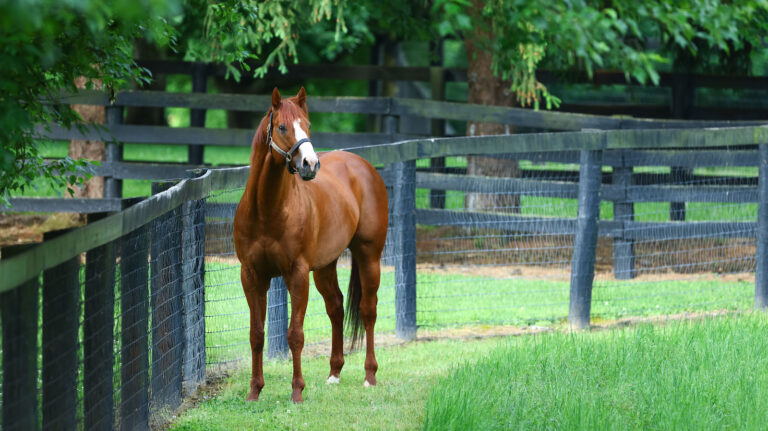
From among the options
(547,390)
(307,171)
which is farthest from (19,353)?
(547,390)

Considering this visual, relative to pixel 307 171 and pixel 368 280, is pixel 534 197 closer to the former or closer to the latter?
pixel 368 280

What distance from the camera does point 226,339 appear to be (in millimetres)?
7184

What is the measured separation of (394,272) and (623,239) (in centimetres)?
300

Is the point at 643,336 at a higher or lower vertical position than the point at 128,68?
lower

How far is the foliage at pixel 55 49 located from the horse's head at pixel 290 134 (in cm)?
78

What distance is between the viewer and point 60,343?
349 centimetres

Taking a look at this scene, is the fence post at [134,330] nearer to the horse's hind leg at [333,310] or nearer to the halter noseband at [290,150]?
the halter noseband at [290,150]

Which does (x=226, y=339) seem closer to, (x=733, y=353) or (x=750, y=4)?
(x=733, y=353)

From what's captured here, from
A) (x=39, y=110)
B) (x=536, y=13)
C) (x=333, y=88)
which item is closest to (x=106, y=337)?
(x=39, y=110)

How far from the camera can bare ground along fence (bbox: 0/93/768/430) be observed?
3488 mm

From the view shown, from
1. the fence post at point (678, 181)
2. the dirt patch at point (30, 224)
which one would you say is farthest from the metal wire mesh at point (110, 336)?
the dirt patch at point (30, 224)

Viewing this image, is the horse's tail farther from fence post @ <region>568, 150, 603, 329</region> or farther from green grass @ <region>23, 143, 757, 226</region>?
fence post @ <region>568, 150, 603, 329</region>

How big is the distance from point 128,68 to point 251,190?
1046 millimetres

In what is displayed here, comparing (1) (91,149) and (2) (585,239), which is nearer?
(2) (585,239)
